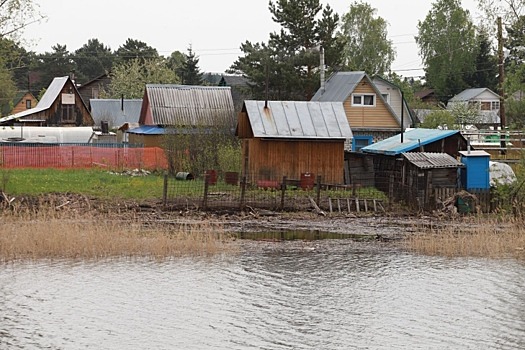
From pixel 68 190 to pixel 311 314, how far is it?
18.8 metres

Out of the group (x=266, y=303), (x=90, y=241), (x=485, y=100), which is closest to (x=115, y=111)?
(x=485, y=100)

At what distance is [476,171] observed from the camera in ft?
107

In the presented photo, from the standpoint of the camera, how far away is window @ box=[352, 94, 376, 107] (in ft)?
179

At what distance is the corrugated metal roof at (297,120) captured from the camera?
36.3 meters

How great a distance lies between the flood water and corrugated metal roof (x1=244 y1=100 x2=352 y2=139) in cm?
1389

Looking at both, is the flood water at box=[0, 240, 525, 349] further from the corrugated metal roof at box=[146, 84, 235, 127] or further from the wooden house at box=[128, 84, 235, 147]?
the corrugated metal roof at box=[146, 84, 235, 127]

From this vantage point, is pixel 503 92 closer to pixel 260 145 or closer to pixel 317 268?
pixel 260 145

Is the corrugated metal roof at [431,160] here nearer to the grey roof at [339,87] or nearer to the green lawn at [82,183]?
the green lawn at [82,183]

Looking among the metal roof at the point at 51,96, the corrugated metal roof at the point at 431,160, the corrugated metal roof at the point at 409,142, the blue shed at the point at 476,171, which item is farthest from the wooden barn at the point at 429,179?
the metal roof at the point at 51,96

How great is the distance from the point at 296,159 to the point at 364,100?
18833 mm

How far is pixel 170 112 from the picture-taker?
52938 millimetres

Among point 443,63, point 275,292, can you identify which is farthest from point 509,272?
point 443,63

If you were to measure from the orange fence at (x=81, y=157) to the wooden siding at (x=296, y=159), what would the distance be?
7.38 meters

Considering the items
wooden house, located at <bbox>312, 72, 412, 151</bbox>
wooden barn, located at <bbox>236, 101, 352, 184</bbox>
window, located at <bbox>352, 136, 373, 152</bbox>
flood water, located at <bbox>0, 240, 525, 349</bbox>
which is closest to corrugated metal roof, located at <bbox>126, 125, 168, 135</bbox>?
wooden house, located at <bbox>312, 72, 412, 151</bbox>
